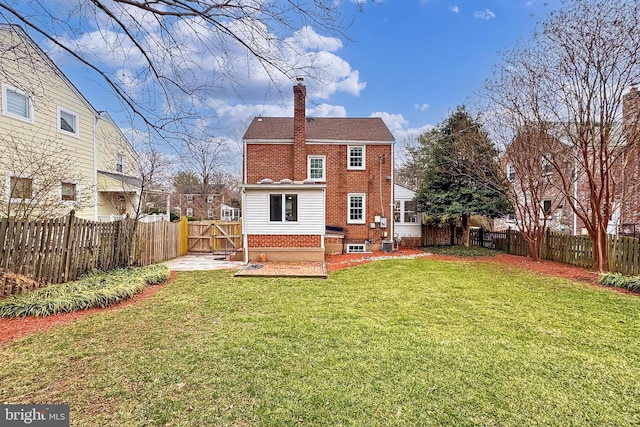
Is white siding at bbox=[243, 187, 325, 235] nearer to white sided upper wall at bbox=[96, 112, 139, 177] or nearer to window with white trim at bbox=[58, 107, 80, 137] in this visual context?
white sided upper wall at bbox=[96, 112, 139, 177]

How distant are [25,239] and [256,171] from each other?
10334 mm

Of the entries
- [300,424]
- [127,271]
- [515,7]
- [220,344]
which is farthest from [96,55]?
[515,7]

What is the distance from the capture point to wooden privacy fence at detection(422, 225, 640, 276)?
845cm

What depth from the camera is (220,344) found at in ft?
13.7

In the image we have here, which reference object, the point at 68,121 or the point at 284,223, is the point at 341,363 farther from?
the point at 68,121

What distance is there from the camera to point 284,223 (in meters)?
11.8

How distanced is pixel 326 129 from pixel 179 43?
45.2 ft

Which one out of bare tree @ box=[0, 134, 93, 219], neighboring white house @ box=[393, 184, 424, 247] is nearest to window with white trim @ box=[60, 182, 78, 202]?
bare tree @ box=[0, 134, 93, 219]

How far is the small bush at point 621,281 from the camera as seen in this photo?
731 cm

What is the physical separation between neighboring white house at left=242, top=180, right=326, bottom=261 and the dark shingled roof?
5003 millimetres

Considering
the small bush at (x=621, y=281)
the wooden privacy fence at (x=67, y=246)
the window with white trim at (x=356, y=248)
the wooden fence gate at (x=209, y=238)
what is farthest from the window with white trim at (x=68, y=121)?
the small bush at (x=621, y=281)

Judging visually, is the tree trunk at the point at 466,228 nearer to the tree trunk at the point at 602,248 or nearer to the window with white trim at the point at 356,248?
the window with white trim at the point at 356,248

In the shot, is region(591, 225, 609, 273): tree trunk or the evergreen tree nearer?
region(591, 225, 609, 273): tree trunk

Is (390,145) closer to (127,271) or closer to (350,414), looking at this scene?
(127,271)
